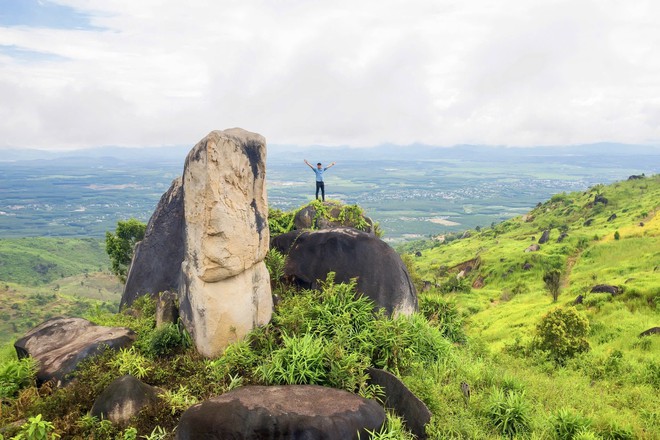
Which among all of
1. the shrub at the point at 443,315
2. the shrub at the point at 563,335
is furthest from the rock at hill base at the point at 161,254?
the shrub at the point at 563,335

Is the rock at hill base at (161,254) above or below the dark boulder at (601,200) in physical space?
above

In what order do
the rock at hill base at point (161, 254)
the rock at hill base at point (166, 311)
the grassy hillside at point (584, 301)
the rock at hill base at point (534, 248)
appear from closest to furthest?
the rock at hill base at point (166, 311) < the grassy hillside at point (584, 301) < the rock at hill base at point (161, 254) < the rock at hill base at point (534, 248)

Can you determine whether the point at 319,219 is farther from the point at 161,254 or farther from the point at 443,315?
the point at 161,254

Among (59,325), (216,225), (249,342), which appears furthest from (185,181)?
(59,325)

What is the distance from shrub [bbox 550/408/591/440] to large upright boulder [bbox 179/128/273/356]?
751 centimetres

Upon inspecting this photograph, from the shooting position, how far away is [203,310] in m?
11.3

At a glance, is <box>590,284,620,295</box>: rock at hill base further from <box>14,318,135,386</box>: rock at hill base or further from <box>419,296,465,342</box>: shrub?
<box>14,318,135,386</box>: rock at hill base

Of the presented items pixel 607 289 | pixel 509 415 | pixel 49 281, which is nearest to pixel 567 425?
pixel 509 415

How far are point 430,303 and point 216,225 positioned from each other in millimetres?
9146

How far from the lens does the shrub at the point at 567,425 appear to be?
10.0 m

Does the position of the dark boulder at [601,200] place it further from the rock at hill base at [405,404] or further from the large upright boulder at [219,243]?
the large upright boulder at [219,243]

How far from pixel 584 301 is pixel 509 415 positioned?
59.9 ft

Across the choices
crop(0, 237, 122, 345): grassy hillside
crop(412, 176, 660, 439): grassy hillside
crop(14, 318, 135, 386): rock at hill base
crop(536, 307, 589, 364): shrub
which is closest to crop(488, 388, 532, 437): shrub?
crop(412, 176, 660, 439): grassy hillside

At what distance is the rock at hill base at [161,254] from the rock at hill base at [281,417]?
9078 millimetres
